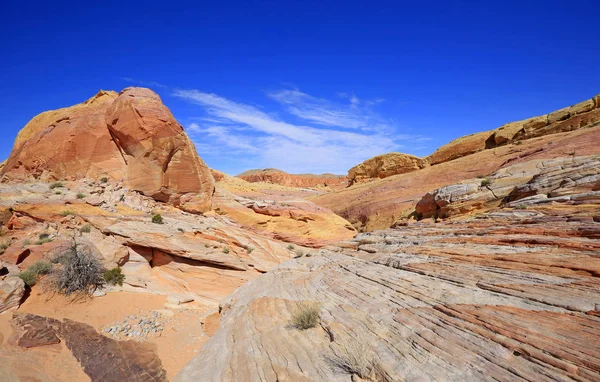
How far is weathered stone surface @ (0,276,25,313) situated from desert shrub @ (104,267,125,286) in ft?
7.82

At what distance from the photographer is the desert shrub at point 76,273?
33.9 ft

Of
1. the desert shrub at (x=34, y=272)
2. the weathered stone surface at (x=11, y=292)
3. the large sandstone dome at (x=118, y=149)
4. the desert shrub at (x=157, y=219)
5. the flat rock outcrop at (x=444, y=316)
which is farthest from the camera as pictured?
the large sandstone dome at (x=118, y=149)

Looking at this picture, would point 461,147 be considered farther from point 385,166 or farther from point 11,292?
point 11,292

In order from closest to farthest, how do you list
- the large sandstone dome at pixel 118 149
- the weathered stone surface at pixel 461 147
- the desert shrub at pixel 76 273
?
the desert shrub at pixel 76 273 → the large sandstone dome at pixel 118 149 → the weathered stone surface at pixel 461 147

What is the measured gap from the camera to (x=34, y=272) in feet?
34.1

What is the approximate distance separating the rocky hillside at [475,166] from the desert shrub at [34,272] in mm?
22346

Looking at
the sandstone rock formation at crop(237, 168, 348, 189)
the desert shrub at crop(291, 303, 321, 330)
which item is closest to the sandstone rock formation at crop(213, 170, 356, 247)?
A: the desert shrub at crop(291, 303, 321, 330)

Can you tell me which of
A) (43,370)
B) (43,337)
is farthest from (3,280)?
(43,370)

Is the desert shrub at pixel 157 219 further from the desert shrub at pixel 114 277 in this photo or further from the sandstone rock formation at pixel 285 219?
the sandstone rock formation at pixel 285 219

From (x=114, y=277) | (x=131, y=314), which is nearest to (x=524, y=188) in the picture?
(x=131, y=314)

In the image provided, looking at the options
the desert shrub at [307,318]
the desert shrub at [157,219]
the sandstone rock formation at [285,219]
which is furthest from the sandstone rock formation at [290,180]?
the desert shrub at [307,318]

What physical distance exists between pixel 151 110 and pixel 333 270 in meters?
13.8

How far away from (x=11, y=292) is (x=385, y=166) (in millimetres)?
43418

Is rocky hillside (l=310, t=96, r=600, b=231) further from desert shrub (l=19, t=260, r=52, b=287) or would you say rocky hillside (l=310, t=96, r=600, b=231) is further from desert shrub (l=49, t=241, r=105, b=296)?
desert shrub (l=19, t=260, r=52, b=287)
